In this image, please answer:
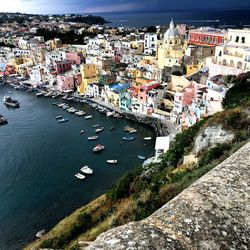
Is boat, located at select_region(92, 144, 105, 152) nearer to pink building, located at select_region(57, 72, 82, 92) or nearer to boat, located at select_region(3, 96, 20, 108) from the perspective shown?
boat, located at select_region(3, 96, 20, 108)

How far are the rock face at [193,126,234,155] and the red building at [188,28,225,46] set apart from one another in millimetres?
30438

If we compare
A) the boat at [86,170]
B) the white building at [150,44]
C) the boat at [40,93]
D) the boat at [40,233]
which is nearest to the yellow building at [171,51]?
the white building at [150,44]

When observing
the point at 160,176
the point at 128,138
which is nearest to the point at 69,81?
the point at 128,138

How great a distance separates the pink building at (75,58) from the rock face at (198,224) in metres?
53.6

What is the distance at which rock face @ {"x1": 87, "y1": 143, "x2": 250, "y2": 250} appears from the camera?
462 cm

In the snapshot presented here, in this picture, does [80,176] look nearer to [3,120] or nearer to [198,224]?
[3,120]

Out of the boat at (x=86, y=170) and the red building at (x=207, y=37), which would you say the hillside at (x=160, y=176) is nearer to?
the boat at (x=86, y=170)

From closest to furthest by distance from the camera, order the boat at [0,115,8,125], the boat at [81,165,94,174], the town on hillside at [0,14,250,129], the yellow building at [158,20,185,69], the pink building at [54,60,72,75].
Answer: the boat at [81,165,94,174]
the town on hillside at [0,14,250,129]
the boat at [0,115,8,125]
the yellow building at [158,20,185,69]
the pink building at [54,60,72,75]

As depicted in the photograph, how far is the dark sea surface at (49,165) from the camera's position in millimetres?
21547

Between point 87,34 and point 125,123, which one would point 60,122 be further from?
point 87,34

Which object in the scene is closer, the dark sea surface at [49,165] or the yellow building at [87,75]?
the dark sea surface at [49,165]

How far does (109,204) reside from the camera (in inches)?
672

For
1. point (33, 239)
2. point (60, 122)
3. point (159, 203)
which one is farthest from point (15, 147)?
point (159, 203)

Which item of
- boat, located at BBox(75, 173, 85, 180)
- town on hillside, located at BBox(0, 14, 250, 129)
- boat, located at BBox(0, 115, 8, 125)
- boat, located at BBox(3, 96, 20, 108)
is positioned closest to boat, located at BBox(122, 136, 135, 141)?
town on hillside, located at BBox(0, 14, 250, 129)
